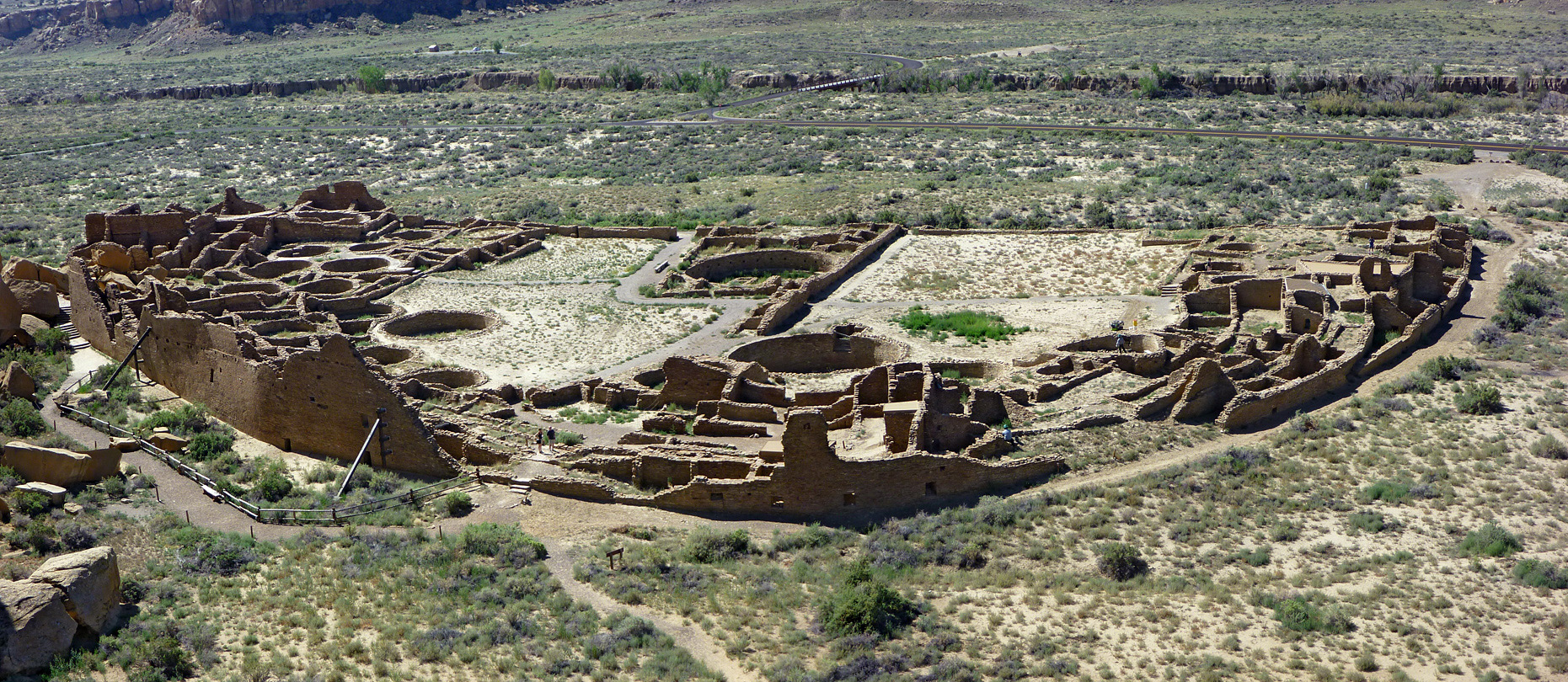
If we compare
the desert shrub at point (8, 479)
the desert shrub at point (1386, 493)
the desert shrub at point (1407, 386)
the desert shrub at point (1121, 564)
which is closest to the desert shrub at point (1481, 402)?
the desert shrub at point (1407, 386)

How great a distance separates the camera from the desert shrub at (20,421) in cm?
3375

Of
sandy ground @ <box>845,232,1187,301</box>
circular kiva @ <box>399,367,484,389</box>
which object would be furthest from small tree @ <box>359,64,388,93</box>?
circular kiva @ <box>399,367,484,389</box>

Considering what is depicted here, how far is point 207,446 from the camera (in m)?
34.4

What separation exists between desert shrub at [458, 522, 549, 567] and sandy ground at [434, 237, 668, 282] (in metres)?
25.1

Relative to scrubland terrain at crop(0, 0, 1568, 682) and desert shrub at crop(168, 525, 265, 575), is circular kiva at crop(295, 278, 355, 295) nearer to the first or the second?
scrubland terrain at crop(0, 0, 1568, 682)

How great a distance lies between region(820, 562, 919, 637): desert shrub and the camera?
2489cm

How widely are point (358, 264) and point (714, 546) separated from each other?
3210 cm

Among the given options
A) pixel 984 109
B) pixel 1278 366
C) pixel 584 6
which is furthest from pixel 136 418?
pixel 584 6

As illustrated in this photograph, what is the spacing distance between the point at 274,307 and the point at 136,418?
1157 centimetres

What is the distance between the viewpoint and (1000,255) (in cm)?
5431

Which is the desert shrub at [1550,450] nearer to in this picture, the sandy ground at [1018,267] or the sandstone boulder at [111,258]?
the sandy ground at [1018,267]

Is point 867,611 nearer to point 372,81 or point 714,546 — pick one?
point 714,546

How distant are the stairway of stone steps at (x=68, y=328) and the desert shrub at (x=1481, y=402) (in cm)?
4006

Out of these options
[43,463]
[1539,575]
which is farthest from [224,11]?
[1539,575]
